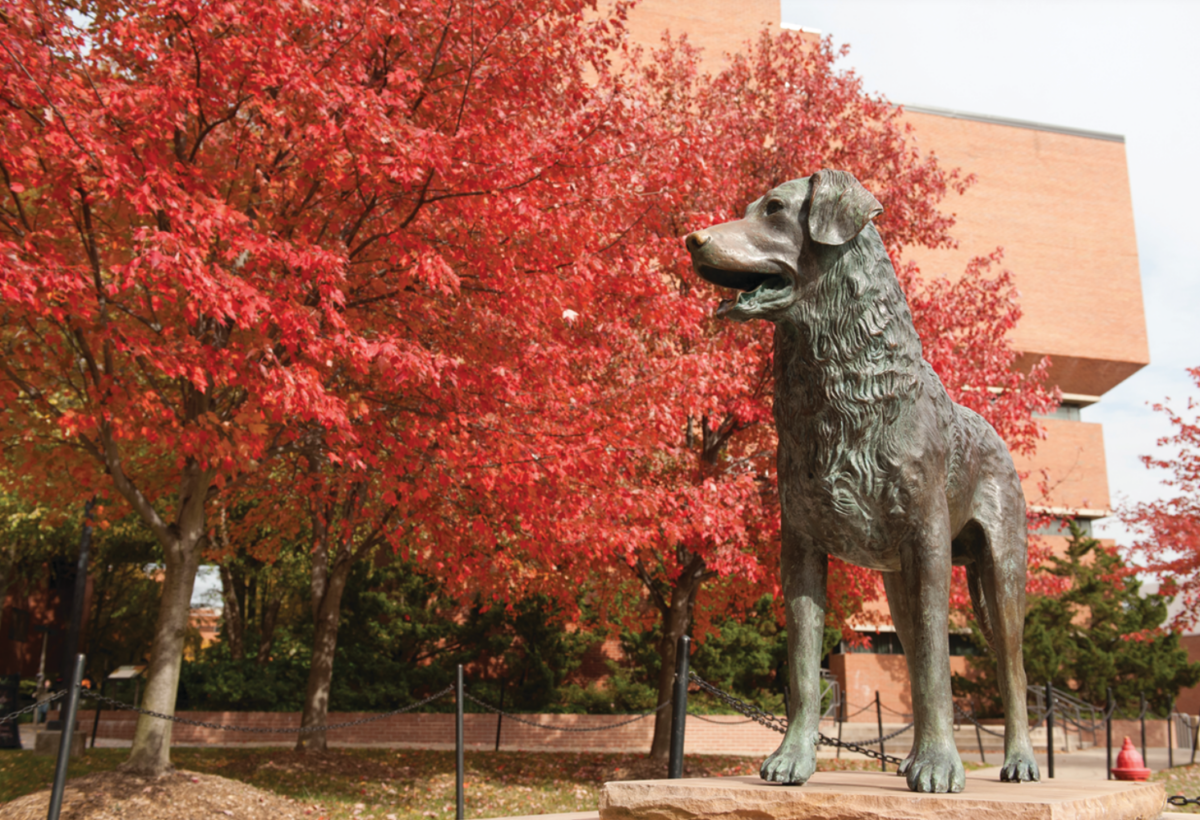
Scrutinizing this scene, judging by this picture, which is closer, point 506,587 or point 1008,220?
point 506,587

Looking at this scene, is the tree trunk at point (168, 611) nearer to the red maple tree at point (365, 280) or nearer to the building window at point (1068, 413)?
the red maple tree at point (365, 280)

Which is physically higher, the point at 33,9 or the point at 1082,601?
the point at 33,9

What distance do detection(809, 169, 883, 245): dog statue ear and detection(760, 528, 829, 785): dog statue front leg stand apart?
1210 mm

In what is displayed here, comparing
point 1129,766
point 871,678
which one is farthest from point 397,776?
point 871,678

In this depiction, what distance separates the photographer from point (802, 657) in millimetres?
3406

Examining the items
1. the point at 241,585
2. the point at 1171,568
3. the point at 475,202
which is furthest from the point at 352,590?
the point at 1171,568

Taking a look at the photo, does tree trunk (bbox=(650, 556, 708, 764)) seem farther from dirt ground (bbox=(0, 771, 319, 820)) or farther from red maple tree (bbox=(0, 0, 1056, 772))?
dirt ground (bbox=(0, 771, 319, 820))

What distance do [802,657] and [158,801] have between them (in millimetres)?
6690

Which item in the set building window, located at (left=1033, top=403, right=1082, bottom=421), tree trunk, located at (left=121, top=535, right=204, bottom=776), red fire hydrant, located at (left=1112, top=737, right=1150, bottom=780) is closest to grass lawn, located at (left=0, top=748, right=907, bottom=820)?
tree trunk, located at (left=121, top=535, right=204, bottom=776)

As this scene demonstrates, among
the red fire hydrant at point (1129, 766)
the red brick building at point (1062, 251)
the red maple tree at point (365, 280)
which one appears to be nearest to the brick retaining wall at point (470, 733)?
the red maple tree at point (365, 280)

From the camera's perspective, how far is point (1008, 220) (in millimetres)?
31266

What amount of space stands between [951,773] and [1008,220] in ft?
106

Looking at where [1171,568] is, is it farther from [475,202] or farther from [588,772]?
[475,202]

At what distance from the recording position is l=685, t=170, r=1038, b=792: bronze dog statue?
332cm
